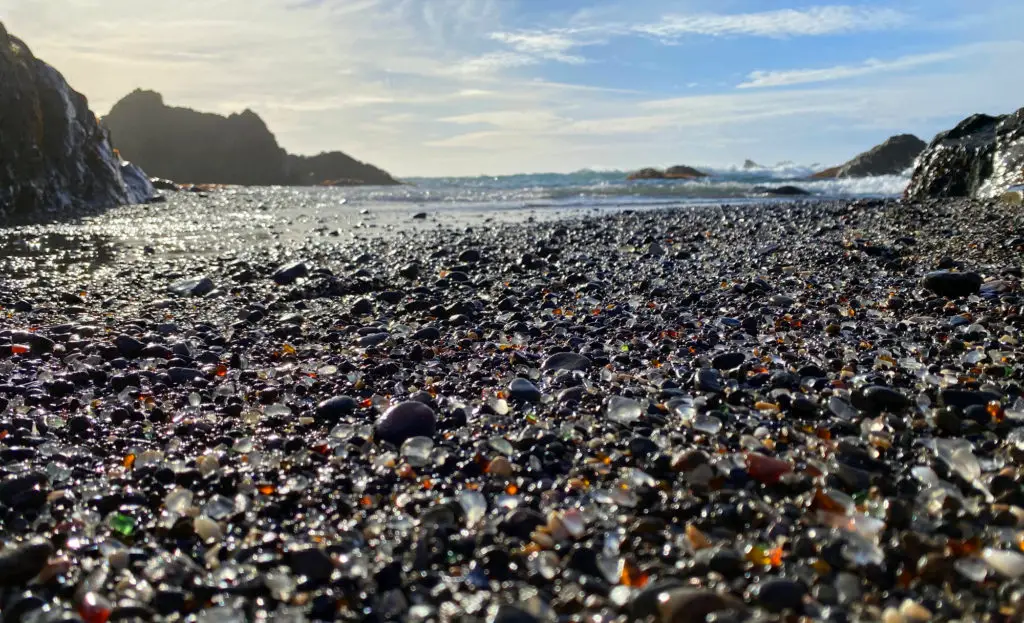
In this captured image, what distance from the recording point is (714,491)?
7.78 ft

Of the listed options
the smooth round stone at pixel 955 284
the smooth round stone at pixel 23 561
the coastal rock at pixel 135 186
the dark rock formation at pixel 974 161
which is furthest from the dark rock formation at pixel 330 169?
the smooth round stone at pixel 23 561

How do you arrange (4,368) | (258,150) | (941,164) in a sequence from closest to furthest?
(4,368) → (941,164) → (258,150)

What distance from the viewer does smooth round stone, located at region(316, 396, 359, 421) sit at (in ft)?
10.5

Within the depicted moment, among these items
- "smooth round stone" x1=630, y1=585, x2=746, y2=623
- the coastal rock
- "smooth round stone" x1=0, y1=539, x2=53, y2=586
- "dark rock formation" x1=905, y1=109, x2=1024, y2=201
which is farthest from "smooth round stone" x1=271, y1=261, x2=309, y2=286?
the coastal rock

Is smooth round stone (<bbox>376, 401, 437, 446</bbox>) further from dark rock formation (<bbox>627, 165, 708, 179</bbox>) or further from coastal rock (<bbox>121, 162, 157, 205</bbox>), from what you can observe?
dark rock formation (<bbox>627, 165, 708, 179</bbox>)

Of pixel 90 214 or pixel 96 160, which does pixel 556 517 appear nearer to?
pixel 90 214

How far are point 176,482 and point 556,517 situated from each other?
4.92 feet

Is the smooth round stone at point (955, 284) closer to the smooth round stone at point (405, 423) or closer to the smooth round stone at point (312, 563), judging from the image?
the smooth round stone at point (405, 423)

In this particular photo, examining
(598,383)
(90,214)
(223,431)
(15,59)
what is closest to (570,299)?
(598,383)

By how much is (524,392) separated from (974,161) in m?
14.8

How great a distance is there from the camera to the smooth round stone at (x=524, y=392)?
3.36 m

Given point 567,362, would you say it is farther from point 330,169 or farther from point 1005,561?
point 330,169

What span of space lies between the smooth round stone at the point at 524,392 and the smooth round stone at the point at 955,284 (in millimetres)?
3628

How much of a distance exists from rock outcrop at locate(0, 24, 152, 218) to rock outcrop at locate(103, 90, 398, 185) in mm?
71721
